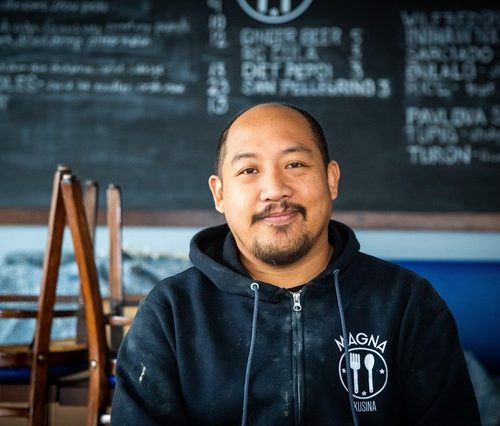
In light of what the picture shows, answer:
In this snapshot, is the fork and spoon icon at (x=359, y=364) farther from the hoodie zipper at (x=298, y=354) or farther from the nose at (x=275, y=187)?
the nose at (x=275, y=187)

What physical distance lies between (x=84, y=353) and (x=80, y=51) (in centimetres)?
170

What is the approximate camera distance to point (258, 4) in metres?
3.08

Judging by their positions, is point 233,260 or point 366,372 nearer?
point 366,372

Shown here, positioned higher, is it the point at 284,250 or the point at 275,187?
the point at 275,187

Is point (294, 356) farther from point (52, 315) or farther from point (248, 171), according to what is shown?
point (52, 315)

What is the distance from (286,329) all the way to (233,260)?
18cm

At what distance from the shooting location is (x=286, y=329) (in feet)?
3.80

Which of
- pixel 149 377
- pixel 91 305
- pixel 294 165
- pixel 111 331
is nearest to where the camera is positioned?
pixel 149 377

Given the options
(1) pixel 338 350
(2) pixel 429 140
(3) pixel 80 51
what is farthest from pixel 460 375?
(3) pixel 80 51

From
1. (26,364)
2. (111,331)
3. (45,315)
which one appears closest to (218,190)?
(45,315)

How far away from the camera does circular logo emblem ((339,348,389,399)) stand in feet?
3.69

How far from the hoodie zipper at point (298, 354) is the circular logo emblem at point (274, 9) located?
2147 mm

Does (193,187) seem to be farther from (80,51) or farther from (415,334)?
(415,334)

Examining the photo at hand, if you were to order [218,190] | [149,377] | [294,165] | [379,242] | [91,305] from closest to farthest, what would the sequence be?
[149,377]
[294,165]
[218,190]
[91,305]
[379,242]
